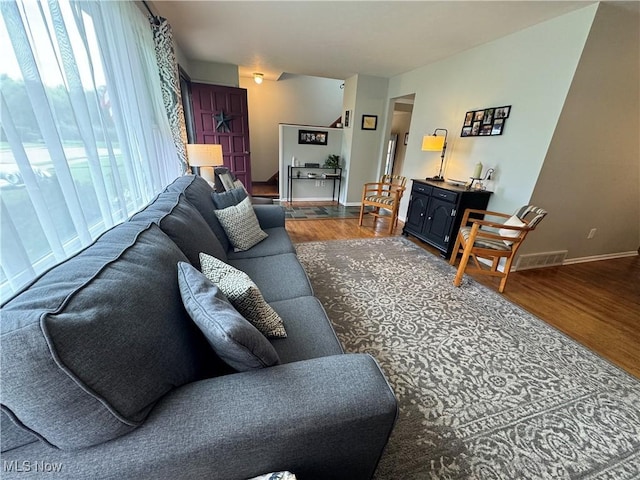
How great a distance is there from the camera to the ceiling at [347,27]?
2.30 meters

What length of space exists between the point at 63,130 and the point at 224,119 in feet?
12.7

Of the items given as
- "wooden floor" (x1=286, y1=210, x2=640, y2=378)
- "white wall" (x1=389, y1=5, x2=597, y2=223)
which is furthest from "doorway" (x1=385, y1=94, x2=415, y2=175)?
"wooden floor" (x1=286, y1=210, x2=640, y2=378)

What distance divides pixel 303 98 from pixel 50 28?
636 cm

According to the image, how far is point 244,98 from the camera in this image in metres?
4.66

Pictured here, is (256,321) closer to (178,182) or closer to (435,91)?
(178,182)

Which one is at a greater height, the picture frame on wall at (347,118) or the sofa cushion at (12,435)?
the picture frame on wall at (347,118)

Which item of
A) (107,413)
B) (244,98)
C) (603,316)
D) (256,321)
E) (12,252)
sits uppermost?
(244,98)

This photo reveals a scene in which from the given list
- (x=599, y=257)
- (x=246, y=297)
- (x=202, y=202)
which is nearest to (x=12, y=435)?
(x=246, y=297)

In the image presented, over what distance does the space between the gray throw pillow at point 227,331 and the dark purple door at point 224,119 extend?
4480 mm

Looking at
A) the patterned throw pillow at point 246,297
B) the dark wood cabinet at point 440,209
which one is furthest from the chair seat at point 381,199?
the patterned throw pillow at point 246,297

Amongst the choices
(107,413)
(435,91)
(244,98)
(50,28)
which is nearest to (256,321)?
(107,413)

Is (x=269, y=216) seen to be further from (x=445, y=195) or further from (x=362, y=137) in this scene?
(x=362, y=137)

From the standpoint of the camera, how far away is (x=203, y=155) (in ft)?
9.62

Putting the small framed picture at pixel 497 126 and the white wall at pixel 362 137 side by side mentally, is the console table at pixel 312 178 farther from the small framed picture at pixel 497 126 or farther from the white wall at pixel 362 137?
the small framed picture at pixel 497 126
